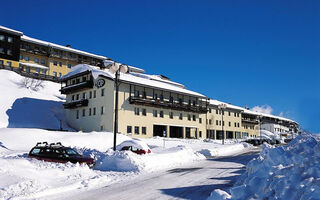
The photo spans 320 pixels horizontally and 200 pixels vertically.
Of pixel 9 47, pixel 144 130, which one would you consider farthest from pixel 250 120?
pixel 9 47

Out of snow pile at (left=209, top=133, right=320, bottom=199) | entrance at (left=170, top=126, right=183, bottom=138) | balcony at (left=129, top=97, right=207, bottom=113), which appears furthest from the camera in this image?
entrance at (left=170, top=126, right=183, bottom=138)

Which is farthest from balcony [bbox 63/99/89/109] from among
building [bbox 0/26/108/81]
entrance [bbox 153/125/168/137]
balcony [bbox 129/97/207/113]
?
building [bbox 0/26/108/81]

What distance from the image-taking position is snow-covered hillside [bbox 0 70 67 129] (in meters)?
44.1

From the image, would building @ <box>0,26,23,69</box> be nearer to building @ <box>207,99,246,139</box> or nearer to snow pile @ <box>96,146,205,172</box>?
building @ <box>207,99,246,139</box>

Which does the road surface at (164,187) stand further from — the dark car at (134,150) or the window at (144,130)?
the window at (144,130)

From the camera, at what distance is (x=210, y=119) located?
2398 inches

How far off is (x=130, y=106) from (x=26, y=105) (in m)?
19.3

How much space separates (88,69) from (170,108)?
14.8 meters

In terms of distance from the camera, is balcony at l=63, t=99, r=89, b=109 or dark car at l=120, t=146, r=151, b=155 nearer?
dark car at l=120, t=146, r=151, b=155

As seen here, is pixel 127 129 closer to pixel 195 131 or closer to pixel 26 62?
pixel 195 131

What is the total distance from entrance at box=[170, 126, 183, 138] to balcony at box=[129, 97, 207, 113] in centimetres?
336

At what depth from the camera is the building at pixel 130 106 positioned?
4216 cm

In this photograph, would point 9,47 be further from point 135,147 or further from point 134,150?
point 134,150

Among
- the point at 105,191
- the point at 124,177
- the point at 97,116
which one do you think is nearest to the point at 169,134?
the point at 97,116
